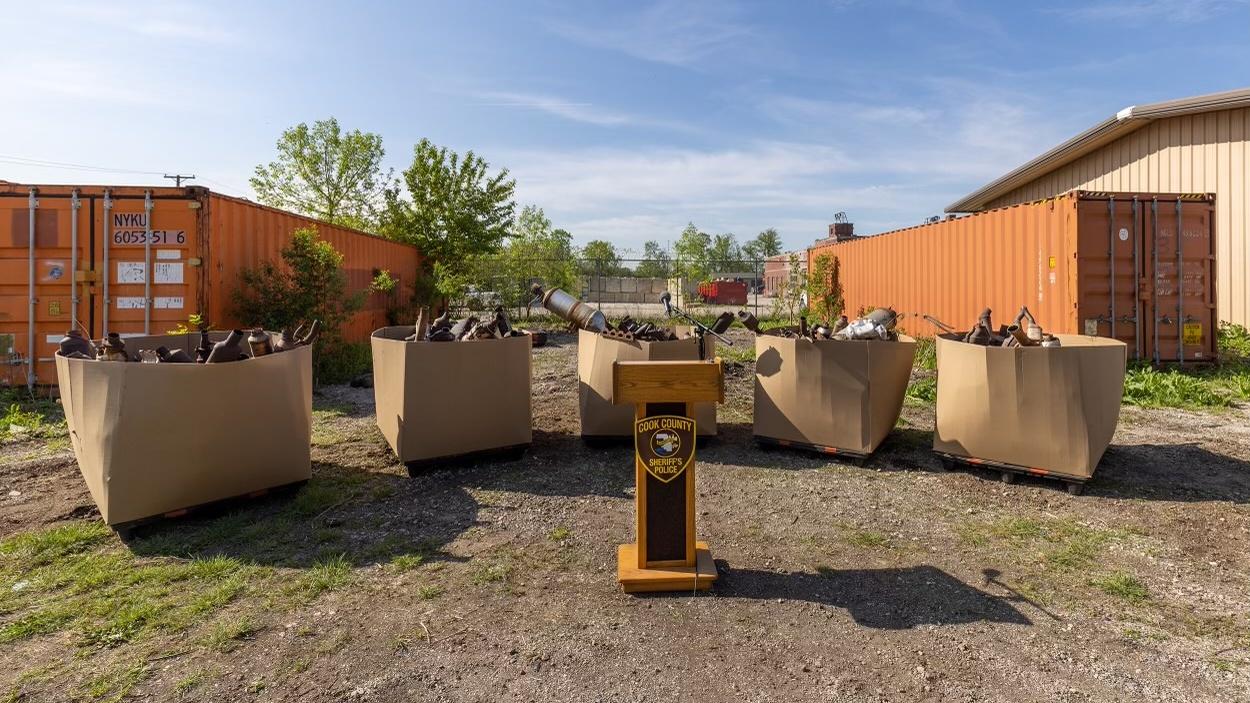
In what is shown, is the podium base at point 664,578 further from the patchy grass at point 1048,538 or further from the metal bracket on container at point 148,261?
the metal bracket on container at point 148,261

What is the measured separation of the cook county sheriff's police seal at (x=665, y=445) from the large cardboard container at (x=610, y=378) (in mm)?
2398

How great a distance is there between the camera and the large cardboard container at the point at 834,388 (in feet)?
Answer: 17.9

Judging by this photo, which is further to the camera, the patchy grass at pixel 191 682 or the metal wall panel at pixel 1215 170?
the metal wall panel at pixel 1215 170

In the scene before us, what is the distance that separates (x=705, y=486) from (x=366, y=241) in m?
11.0

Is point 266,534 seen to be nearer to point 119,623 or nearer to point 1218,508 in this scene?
point 119,623

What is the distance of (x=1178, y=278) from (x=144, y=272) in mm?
12987

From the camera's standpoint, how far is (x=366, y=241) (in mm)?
13812

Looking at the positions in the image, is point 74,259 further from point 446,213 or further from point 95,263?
point 446,213

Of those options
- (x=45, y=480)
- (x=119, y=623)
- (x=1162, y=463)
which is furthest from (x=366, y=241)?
(x=1162, y=463)

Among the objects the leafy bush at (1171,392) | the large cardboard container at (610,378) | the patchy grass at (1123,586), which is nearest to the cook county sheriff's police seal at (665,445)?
the patchy grass at (1123,586)

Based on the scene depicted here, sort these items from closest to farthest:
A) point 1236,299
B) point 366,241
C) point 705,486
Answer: point 705,486 < point 1236,299 < point 366,241

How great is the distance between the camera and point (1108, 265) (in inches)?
351

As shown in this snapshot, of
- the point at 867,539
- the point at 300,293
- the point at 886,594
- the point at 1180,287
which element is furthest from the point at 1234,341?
the point at 300,293

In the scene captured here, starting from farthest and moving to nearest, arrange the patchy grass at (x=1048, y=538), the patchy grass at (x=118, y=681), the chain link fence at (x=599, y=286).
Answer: the chain link fence at (x=599, y=286)
the patchy grass at (x=1048, y=538)
the patchy grass at (x=118, y=681)
